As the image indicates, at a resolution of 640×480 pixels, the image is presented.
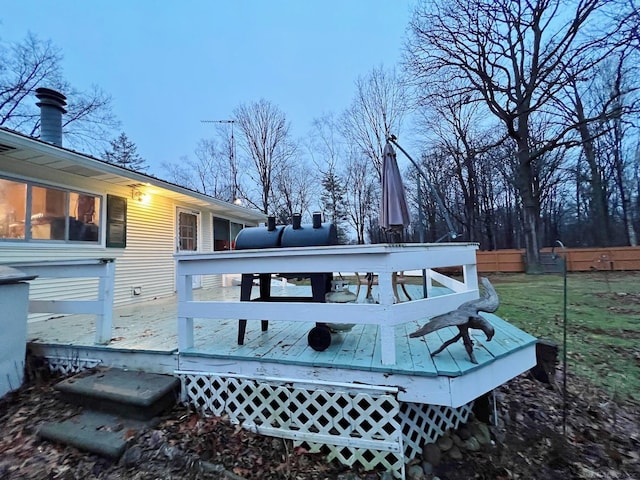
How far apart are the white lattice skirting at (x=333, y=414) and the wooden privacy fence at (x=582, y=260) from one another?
13.0m

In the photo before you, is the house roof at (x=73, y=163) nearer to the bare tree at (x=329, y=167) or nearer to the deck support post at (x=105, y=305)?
the deck support post at (x=105, y=305)

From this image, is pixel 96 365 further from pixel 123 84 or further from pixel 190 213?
pixel 123 84

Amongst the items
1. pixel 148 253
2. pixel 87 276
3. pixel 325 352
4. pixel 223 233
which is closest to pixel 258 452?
pixel 325 352

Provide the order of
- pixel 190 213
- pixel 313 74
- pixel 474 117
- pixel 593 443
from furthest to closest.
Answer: pixel 313 74, pixel 474 117, pixel 190 213, pixel 593 443

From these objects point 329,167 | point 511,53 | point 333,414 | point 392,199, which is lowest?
point 333,414

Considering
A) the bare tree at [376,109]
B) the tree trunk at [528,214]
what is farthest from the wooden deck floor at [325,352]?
the bare tree at [376,109]

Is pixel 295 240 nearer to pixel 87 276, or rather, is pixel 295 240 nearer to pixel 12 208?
pixel 87 276

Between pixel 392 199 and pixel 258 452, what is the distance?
9.35ft

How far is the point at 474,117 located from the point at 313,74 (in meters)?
12.4

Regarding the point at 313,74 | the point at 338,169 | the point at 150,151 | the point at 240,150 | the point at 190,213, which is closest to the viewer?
the point at 190,213

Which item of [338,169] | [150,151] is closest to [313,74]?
[338,169]

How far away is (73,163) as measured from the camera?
4207 millimetres

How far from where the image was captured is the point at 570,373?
11.2ft

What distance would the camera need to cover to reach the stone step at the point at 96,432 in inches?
81.8
